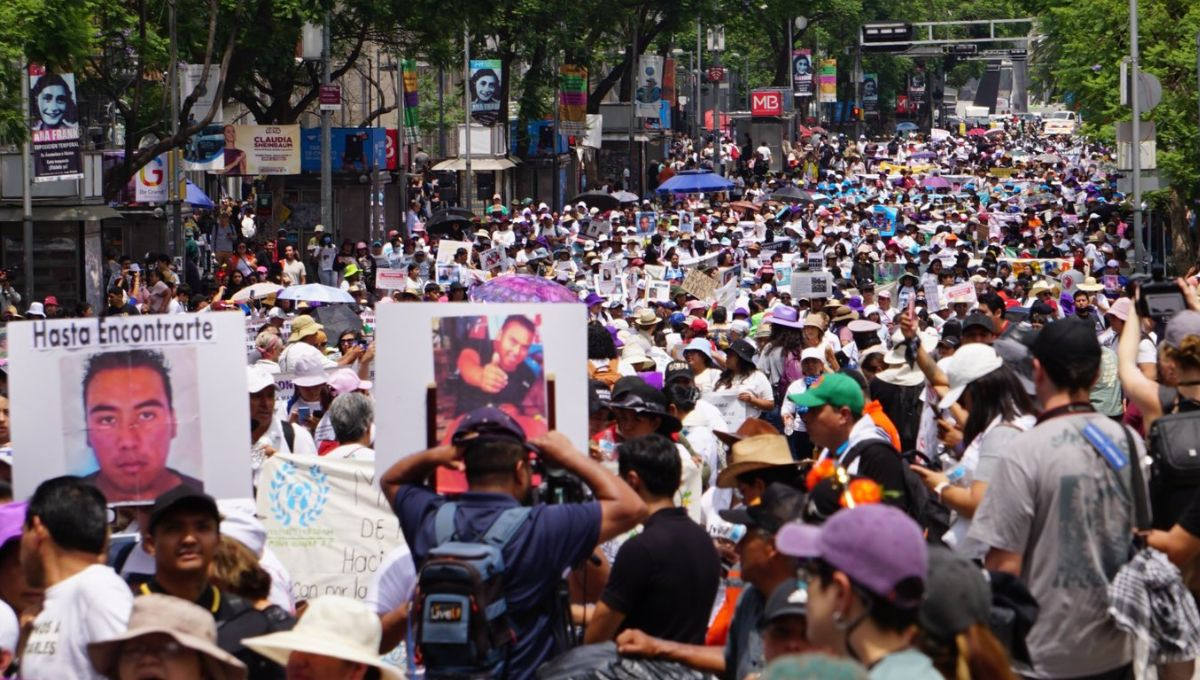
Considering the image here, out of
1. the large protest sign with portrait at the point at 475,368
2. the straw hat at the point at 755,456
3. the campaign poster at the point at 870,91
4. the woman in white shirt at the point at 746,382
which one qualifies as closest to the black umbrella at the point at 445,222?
the woman in white shirt at the point at 746,382

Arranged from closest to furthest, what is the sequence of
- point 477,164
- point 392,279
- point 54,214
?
point 392,279 → point 54,214 → point 477,164

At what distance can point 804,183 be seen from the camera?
227 feet

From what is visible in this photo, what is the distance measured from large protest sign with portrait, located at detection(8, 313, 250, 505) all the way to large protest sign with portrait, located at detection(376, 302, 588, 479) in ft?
1.97

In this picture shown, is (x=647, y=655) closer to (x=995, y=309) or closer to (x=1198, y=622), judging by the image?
(x=1198, y=622)

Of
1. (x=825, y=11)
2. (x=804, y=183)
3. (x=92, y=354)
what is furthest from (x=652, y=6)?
(x=92, y=354)

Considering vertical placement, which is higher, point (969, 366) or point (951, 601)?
point (969, 366)

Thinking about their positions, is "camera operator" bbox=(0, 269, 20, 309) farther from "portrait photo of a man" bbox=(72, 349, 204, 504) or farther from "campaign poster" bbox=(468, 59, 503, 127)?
"campaign poster" bbox=(468, 59, 503, 127)

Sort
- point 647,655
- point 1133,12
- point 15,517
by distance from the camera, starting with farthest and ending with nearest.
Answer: point 1133,12
point 15,517
point 647,655

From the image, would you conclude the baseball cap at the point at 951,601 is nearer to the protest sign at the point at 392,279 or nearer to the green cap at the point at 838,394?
the green cap at the point at 838,394

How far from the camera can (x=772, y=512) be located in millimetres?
6000

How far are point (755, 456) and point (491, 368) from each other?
1.17 m

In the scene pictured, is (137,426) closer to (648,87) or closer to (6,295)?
(6,295)

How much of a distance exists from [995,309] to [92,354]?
10.6 meters

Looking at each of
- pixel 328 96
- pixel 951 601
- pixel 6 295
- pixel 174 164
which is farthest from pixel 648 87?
pixel 951 601
